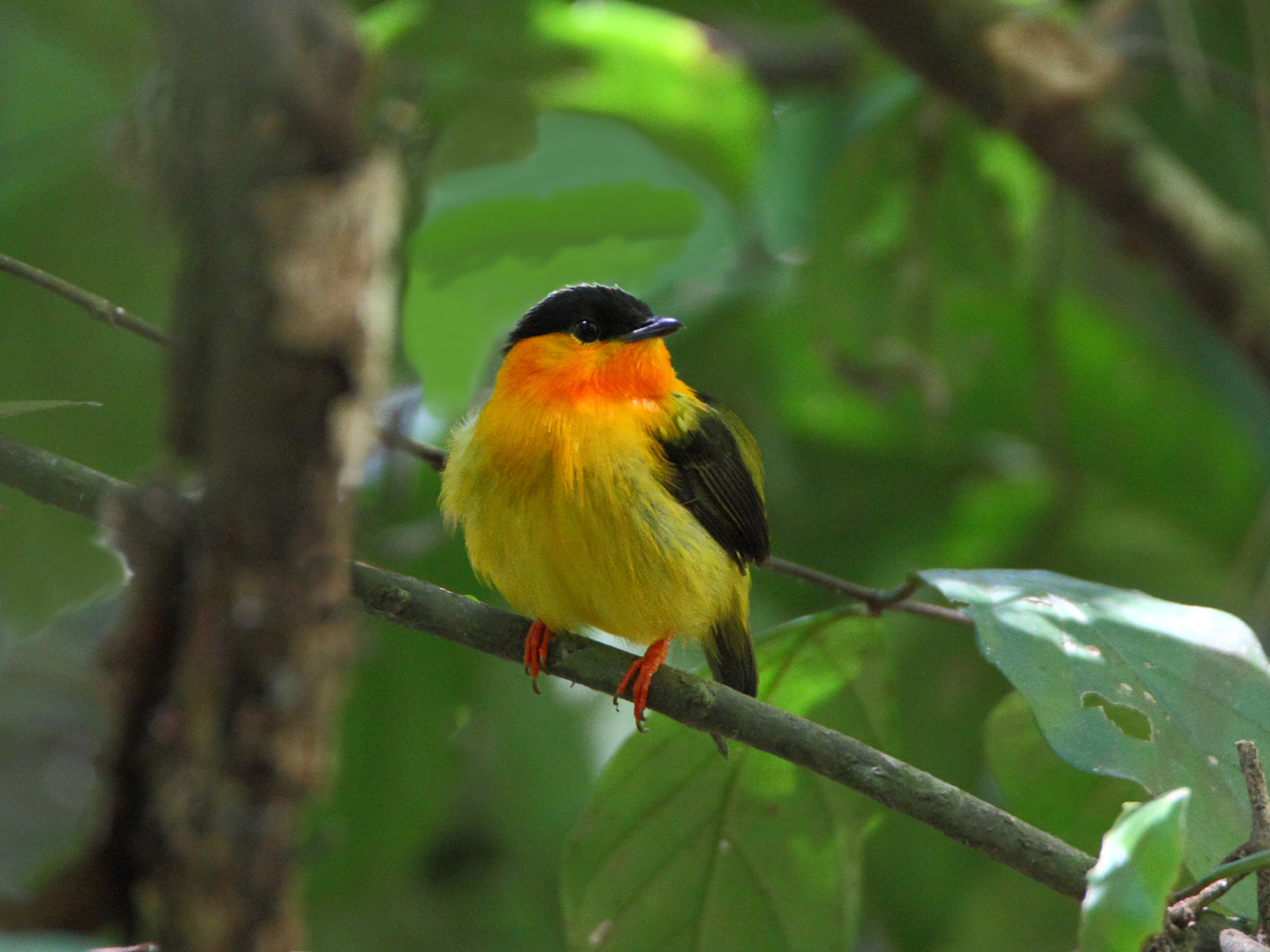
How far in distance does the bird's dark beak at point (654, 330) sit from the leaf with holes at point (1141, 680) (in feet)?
3.58

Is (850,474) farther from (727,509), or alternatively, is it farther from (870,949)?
(870,949)

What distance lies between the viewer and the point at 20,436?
137cm

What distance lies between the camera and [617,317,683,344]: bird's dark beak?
109 inches

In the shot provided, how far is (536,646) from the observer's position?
7.45 feet

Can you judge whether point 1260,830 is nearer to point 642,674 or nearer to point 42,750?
point 642,674

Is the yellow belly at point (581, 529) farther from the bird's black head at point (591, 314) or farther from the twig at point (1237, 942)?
the twig at point (1237, 942)

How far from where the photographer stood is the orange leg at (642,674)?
1997mm

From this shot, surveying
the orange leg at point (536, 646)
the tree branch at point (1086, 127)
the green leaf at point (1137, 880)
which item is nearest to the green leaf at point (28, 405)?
the orange leg at point (536, 646)

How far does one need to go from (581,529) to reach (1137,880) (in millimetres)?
1360

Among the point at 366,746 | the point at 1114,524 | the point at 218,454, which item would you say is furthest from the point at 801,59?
the point at 218,454

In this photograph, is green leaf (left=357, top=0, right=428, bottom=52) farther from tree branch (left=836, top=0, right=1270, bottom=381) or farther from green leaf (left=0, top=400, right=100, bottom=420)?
green leaf (left=0, top=400, right=100, bottom=420)

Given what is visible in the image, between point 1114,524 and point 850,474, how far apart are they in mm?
782

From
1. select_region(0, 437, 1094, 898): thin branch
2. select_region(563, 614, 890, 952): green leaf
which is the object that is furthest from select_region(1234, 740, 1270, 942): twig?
select_region(563, 614, 890, 952): green leaf

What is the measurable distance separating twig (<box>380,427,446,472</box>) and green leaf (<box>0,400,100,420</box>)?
71cm
